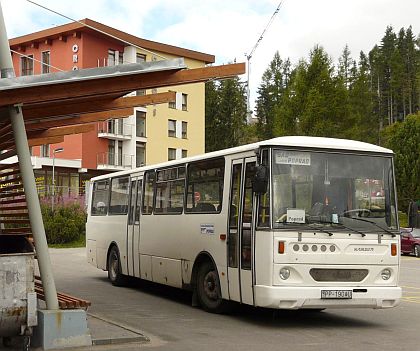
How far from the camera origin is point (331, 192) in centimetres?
1104

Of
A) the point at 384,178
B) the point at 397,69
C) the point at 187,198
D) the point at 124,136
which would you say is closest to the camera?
the point at 384,178

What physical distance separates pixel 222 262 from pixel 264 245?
151 cm

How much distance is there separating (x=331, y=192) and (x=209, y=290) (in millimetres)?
3091

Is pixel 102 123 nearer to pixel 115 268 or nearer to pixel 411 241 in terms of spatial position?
pixel 411 241

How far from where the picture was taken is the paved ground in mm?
9586

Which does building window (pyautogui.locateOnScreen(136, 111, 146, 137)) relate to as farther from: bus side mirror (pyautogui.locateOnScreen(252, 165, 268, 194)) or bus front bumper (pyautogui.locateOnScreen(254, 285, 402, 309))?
bus front bumper (pyautogui.locateOnScreen(254, 285, 402, 309))

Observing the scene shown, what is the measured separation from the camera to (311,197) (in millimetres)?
10875

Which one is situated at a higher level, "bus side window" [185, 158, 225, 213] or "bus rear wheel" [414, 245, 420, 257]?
"bus side window" [185, 158, 225, 213]

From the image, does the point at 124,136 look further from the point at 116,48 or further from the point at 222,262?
the point at 222,262

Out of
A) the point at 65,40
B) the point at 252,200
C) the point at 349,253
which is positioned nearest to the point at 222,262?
the point at 252,200

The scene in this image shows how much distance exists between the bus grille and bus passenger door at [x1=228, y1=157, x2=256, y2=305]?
1.02 m

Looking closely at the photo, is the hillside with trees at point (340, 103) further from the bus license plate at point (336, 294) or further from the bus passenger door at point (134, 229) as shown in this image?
the bus license plate at point (336, 294)

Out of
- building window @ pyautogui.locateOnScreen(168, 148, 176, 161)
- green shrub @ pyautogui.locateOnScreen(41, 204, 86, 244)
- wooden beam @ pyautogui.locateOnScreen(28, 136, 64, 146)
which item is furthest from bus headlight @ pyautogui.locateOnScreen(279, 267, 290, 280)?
building window @ pyautogui.locateOnScreen(168, 148, 176, 161)

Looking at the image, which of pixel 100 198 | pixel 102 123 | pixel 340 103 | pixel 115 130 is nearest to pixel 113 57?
pixel 102 123
